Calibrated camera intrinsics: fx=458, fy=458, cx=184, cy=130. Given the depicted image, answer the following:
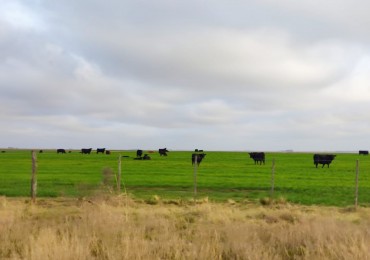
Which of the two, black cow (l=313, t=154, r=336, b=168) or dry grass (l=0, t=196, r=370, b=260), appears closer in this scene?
dry grass (l=0, t=196, r=370, b=260)

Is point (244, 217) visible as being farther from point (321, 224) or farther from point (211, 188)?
point (211, 188)

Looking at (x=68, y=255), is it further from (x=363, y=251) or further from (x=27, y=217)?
(x=27, y=217)

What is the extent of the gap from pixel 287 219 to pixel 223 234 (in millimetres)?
4828

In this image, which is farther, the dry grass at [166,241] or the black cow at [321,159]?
the black cow at [321,159]

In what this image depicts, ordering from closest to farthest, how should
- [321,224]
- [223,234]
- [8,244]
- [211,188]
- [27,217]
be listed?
[8,244]
[223,234]
[321,224]
[27,217]
[211,188]

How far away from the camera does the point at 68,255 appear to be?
25.5 feet

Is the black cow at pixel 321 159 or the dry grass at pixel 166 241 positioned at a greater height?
the black cow at pixel 321 159

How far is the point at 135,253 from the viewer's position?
8156 mm

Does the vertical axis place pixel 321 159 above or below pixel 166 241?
above

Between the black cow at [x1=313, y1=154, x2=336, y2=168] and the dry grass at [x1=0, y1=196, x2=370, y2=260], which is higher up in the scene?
the black cow at [x1=313, y1=154, x2=336, y2=168]

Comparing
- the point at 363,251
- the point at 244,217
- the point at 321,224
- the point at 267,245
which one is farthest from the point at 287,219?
the point at 363,251

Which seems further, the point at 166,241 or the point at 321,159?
the point at 321,159

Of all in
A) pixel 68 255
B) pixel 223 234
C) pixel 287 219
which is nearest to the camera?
pixel 68 255

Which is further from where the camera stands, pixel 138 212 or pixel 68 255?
pixel 138 212
